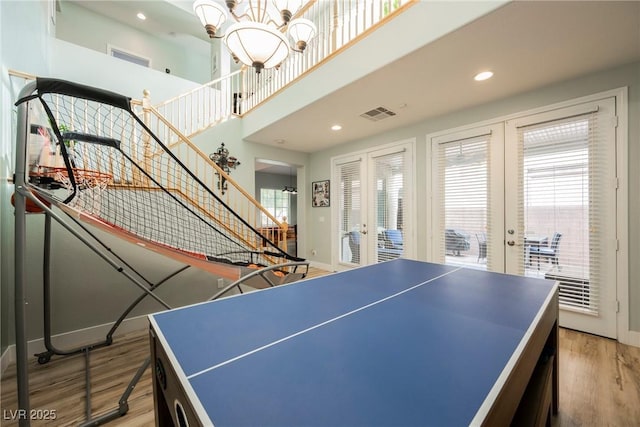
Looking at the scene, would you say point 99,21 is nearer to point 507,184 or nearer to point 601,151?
point 507,184

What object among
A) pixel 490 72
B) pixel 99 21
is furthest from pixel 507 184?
pixel 99 21

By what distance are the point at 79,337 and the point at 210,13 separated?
318 centimetres

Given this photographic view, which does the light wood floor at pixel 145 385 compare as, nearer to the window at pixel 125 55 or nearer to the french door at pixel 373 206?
the french door at pixel 373 206

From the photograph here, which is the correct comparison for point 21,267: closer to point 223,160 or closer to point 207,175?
point 207,175

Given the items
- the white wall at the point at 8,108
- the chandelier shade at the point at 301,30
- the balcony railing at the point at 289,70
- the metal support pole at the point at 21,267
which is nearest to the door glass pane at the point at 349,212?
the balcony railing at the point at 289,70

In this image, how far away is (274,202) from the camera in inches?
399

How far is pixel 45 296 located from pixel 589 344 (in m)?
4.65

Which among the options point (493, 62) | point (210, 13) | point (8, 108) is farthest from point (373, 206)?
point (8, 108)

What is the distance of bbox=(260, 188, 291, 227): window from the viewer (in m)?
9.75

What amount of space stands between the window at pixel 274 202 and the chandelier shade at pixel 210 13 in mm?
7559

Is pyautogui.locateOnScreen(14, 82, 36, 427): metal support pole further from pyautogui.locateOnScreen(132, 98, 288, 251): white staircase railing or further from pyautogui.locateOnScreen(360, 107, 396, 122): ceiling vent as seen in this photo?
pyautogui.locateOnScreen(360, 107, 396, 122): ceiling vent

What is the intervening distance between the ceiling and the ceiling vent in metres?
0.09

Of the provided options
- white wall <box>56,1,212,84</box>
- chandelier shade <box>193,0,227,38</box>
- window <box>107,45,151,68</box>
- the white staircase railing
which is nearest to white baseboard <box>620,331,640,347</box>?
the white staircase railing

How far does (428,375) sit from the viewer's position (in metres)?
0.65
